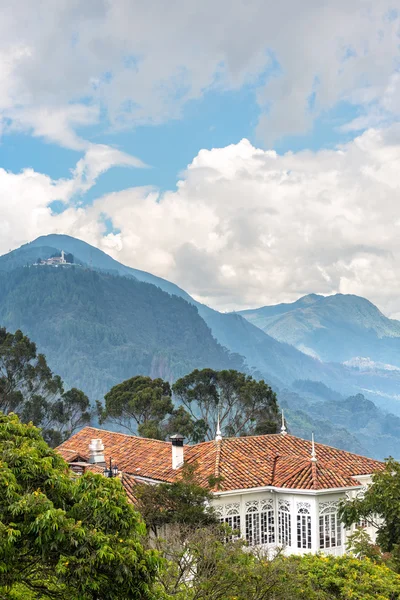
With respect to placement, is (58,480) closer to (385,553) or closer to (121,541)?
(121,541)

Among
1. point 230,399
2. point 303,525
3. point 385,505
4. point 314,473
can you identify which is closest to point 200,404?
point 230,399

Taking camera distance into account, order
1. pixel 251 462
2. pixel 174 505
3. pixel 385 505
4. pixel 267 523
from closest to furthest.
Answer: pixel 385 505 → pixel 174 505 → pixel 267 523 → pixel 251 462

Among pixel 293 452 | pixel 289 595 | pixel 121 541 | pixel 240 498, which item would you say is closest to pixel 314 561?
pixel 289 595

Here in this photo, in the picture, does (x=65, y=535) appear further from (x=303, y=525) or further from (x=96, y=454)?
(x=96, y=454)

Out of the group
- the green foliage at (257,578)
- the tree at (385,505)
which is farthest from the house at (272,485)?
the green foliage at (257,578)

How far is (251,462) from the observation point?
25.5 metres

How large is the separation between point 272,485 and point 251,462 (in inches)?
77.1

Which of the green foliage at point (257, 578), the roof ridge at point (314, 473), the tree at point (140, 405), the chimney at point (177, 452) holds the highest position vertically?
the tree at point (140, 405)

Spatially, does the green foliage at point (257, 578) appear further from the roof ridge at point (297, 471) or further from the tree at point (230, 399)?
the tree at point (230, 399)

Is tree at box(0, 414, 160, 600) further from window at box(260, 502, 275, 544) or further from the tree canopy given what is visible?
the tree canopy

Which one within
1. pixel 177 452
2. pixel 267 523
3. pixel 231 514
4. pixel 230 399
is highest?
pixel 230 399

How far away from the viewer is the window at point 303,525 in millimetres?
22783

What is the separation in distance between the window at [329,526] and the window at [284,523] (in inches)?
43.6

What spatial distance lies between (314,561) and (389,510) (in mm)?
5758
